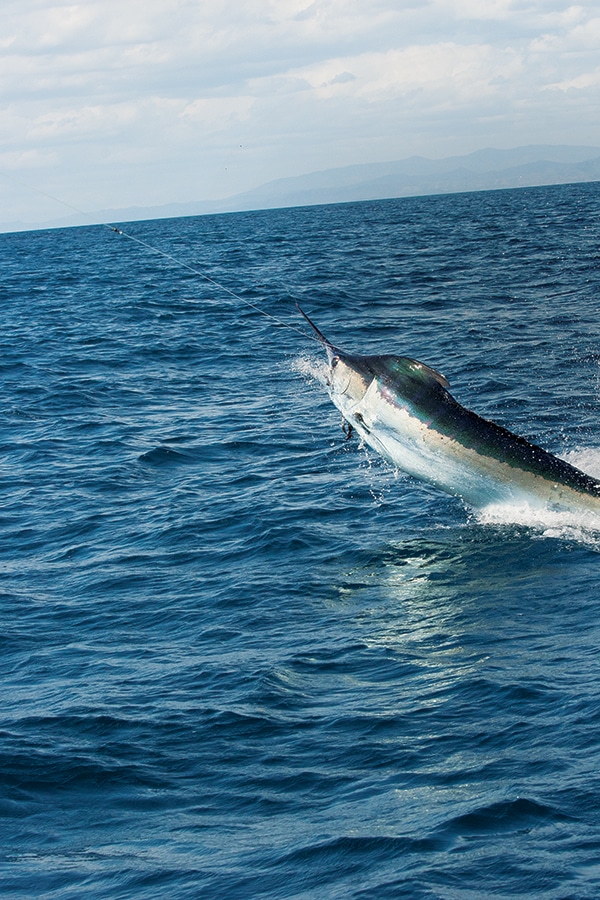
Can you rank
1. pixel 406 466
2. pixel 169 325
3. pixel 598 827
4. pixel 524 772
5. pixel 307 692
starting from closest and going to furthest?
pixel 598 827 → pixel 524 772 → pixel 307 692 → pixel 406 466 → pixel 169 325

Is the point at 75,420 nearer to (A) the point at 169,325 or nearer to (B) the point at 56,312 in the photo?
(A) the point at 169,325

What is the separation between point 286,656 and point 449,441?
313cm

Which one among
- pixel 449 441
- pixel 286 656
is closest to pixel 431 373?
pixel 449 441

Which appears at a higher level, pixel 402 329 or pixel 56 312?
pixel 56 312

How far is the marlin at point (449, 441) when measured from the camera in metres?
11.1

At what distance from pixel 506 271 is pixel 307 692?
3291cm

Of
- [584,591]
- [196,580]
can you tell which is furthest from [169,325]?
[584,591]

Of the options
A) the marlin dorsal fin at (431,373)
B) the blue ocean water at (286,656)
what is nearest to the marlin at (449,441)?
the marlin dorsal fin at (431,373)

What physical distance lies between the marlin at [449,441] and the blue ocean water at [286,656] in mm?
752

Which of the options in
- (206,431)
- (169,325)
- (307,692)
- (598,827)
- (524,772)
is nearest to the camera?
(598,827)

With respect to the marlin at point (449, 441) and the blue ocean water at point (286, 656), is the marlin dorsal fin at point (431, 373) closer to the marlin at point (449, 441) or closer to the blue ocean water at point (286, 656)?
the marlin at point (449, 441)

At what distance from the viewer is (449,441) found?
36.5 ft

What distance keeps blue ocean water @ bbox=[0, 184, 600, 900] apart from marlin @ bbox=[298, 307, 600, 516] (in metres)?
0.75

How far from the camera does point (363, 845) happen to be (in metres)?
6.69
